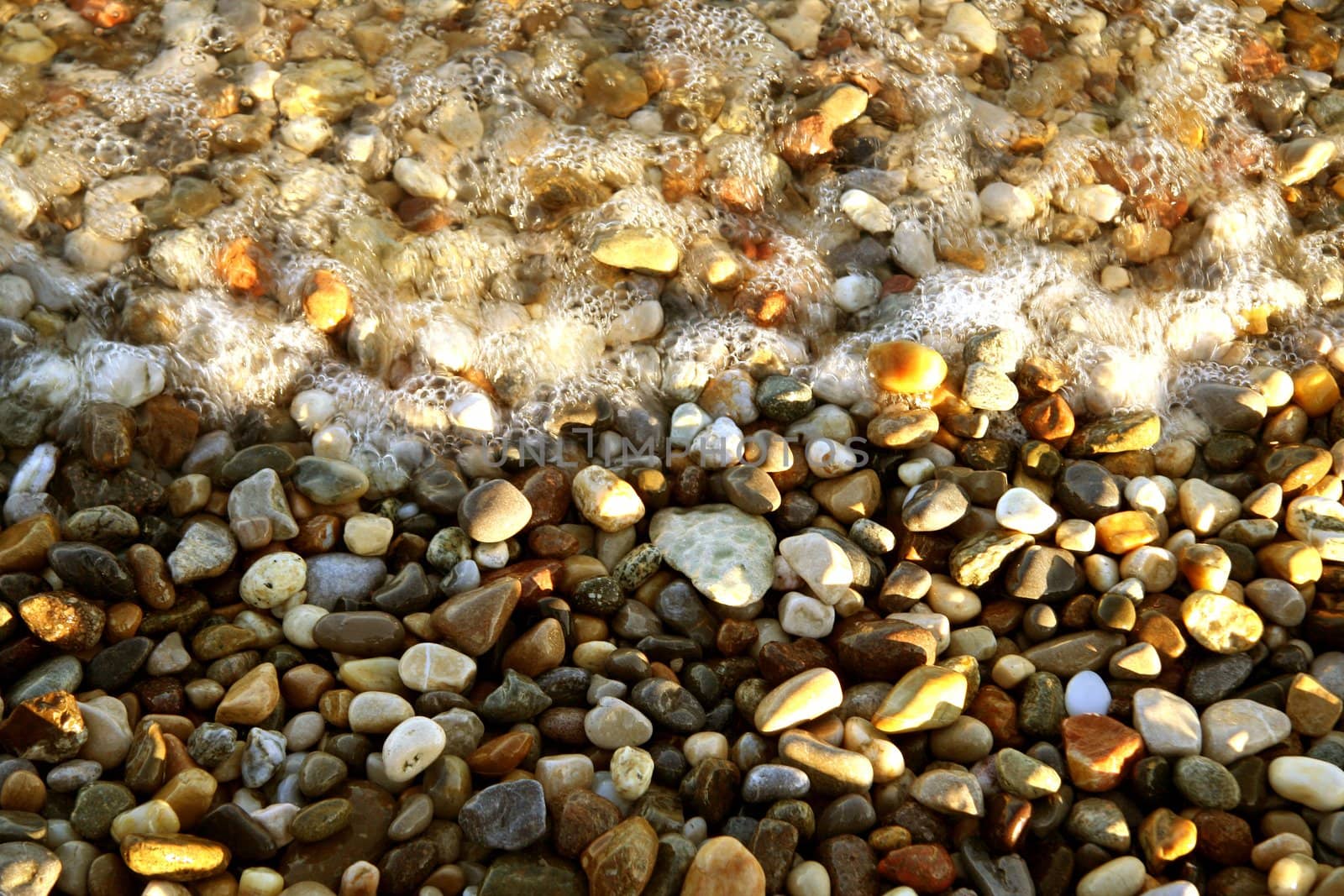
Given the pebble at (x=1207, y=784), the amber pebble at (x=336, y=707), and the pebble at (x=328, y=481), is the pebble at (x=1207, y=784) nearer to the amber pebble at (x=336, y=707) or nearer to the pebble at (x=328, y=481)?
the amber pebble at (x=336, y=707)

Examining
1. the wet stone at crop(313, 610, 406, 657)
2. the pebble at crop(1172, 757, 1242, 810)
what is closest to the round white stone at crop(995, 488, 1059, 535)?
the pebble at crop(1172, 757, 1242, 810)

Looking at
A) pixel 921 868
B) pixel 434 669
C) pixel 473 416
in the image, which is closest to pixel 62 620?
pixel 434 669

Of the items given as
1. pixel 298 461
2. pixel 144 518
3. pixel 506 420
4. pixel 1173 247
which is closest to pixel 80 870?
pixel 144 518

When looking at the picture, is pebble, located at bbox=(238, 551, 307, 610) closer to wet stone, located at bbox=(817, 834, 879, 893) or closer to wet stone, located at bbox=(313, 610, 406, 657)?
wet stone, located at bbox=(313, 610, 406, 657)

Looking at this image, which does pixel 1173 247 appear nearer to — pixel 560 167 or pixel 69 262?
pixel 560 167

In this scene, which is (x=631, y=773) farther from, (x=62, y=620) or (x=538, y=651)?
(x=62, y=620)

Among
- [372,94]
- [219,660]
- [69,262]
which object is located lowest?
[219,660]
